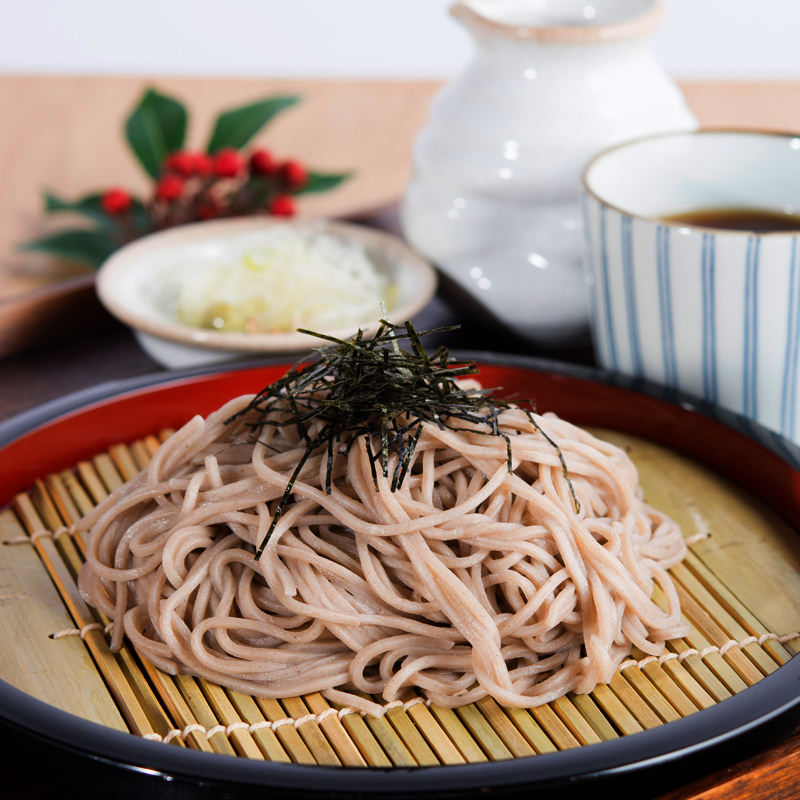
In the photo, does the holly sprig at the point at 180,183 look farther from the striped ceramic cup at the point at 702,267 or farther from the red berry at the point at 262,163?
the striped ceramic cup at the point at 702,267

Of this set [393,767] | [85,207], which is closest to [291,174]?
[85,207]

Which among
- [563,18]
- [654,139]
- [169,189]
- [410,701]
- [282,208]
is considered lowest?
→ [410,701]

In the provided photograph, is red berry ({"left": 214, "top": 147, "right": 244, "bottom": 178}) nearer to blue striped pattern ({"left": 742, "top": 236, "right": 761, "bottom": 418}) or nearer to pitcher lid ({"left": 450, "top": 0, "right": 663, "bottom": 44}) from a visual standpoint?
pitcher lid ({"left": 450, "top": 0, "right": 663, "bottom": 44})

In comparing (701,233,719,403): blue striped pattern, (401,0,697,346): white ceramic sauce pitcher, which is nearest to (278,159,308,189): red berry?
(401,0,697,346): white ceramic sauce pitcher

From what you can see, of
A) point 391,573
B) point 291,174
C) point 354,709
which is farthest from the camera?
point 291,174

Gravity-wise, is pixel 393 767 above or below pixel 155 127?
below

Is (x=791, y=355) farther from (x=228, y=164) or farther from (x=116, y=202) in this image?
(x=116, y=202)

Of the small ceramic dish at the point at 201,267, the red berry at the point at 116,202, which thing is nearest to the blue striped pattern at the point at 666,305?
the small ceramic dish at the point at 201,267
